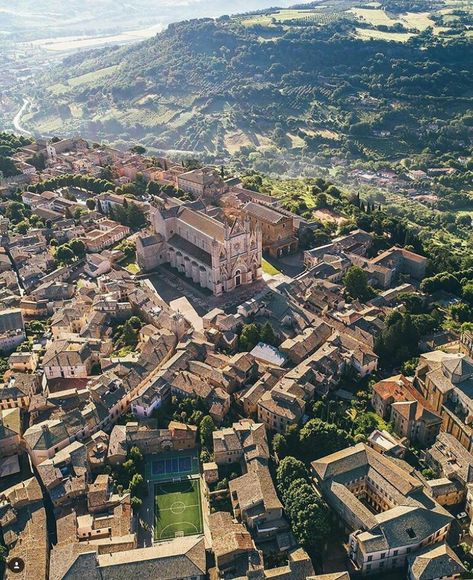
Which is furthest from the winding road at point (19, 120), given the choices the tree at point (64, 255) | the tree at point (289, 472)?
the tree at point (289, 472)

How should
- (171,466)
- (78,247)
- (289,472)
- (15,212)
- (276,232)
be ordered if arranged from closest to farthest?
(289,472) < (171,466) < (78,247) < (276,232) < (15,212)

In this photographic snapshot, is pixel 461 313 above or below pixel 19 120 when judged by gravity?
above

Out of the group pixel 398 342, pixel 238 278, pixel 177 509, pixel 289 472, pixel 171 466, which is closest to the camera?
pixel 289 472

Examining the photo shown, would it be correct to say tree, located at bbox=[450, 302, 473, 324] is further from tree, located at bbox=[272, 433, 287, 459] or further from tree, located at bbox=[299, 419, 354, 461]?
tree, located at bbox=[272, 433, 287, 459]

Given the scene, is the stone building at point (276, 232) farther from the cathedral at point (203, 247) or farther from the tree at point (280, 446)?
the tree at point (280, 446)

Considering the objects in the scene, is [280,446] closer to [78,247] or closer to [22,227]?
[78,247]

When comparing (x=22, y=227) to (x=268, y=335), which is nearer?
(x=268, y=335)

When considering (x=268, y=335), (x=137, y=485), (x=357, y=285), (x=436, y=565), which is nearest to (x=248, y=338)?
(x=268, y=335)
